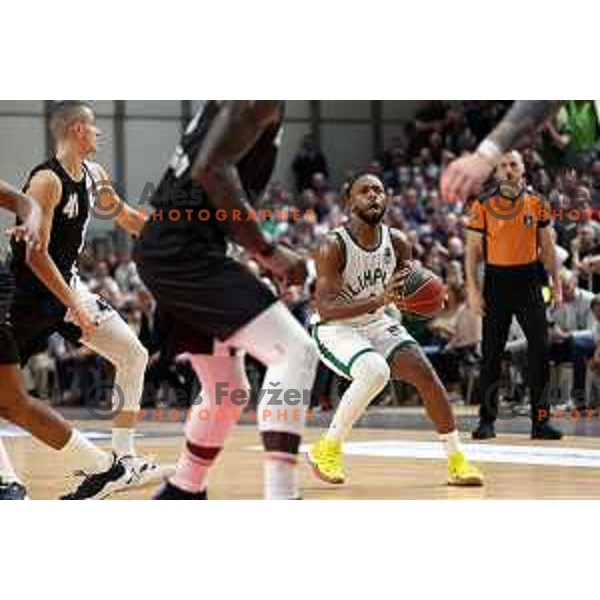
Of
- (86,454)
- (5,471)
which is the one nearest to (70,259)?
(86,454)

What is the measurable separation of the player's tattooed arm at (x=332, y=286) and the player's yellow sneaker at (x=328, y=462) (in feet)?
2.05

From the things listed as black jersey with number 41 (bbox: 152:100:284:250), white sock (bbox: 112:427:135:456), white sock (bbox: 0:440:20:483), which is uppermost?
black jersey with number 41 (bbox: 152:100:284:250)

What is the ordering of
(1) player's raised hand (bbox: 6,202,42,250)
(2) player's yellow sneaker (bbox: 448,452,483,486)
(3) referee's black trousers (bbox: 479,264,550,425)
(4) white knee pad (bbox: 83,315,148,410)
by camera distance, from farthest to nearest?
(3) referee's black trousers (bbox: 479,264,550,425)
(2) player's yellow sneaker (bbox: 448,452,483,486)
(4) white knee pad (bbox: 83,315,148,410)
(1) player's raised hand (bbox: 6,202,42,250)

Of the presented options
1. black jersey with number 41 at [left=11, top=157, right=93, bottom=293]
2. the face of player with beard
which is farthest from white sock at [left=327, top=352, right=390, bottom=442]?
black jersey with number 41 at [left=11, top=157, right=93, bottom=293]

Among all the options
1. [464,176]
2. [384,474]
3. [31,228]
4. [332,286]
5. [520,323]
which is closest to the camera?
[464,176]

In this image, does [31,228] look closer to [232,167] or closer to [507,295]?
[232,167]

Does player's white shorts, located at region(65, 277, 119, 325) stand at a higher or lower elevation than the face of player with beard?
lower

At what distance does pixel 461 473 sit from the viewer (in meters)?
7.58

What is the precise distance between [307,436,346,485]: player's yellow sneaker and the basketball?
78 cm

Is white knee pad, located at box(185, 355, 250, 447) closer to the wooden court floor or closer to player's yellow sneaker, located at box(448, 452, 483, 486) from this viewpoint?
the wooden court floor

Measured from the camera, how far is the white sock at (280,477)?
18.3ft

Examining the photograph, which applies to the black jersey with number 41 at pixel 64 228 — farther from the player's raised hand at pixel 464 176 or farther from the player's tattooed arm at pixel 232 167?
the player's raised hand at pixel 464 176

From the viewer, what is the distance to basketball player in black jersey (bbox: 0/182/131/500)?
647 cm

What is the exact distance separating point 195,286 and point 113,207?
6.06ft
